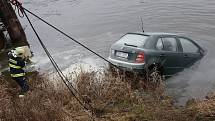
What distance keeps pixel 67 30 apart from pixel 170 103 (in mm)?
13792

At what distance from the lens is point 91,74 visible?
10.8 meters

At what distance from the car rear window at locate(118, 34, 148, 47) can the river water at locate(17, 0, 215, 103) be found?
1.55m

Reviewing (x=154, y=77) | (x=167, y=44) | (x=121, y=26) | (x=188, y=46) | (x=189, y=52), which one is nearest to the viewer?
(x=154, y=77)

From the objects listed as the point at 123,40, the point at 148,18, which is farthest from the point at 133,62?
the point at 148,18

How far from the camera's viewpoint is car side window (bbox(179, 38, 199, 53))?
44.8 ft

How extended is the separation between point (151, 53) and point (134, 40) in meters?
0.86

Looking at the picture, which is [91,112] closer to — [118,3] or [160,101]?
[160,101]

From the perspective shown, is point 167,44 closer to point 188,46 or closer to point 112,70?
point 188,46

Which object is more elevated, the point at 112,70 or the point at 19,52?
the point at 19,52

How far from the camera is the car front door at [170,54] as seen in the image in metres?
12.5

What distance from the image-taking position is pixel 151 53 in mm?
12047

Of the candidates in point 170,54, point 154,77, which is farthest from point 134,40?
point 154,77

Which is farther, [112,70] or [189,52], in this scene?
[189,52]

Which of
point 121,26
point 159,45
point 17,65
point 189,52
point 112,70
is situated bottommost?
point 121,26
